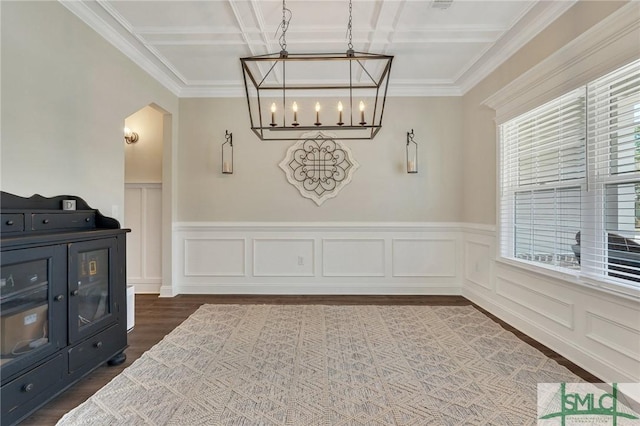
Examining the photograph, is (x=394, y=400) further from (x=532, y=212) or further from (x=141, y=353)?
(x=532, y=212)

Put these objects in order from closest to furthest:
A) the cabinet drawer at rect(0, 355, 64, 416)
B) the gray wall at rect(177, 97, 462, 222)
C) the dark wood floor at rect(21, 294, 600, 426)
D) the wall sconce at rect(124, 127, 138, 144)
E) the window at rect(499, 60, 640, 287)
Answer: the cabinet drawer at rect(0, 355, 64, 416) < the dark wood floor at rect(21, 294, 600, 426) < the window at rect(499, 60, 640, 287) < the gray wall at rect(177, 97, 462, 222) < the wall sconce at rect(124, 127, 138, 144)

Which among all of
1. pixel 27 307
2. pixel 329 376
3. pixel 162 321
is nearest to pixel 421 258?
pixel 329 376

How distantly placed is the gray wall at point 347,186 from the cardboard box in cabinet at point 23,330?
249 cm

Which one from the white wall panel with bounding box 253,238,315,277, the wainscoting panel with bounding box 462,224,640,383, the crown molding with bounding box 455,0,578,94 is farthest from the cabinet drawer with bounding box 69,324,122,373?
the crown molding with bounding box 455,0,578,94

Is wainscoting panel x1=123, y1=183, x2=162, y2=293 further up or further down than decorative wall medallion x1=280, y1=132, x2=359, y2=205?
further down

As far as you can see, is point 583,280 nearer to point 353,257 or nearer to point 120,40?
point 353,257

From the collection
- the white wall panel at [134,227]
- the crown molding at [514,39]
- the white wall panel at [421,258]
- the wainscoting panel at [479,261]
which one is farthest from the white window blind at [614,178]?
the white wall panel at [134,227]

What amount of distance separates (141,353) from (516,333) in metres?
3.34

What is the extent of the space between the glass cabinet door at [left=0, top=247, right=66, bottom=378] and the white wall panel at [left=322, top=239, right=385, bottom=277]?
9.33 feet

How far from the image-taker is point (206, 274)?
411 centimetres

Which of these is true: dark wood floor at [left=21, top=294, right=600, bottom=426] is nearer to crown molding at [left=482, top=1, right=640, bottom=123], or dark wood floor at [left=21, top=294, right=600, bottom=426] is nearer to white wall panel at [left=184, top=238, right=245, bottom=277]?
white wall panel at [left=184, top=238, right=245, bottom=277]

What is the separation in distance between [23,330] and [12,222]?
0.60 m

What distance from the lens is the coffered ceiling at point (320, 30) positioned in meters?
2.43

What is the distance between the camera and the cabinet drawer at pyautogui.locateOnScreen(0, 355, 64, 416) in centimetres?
147
